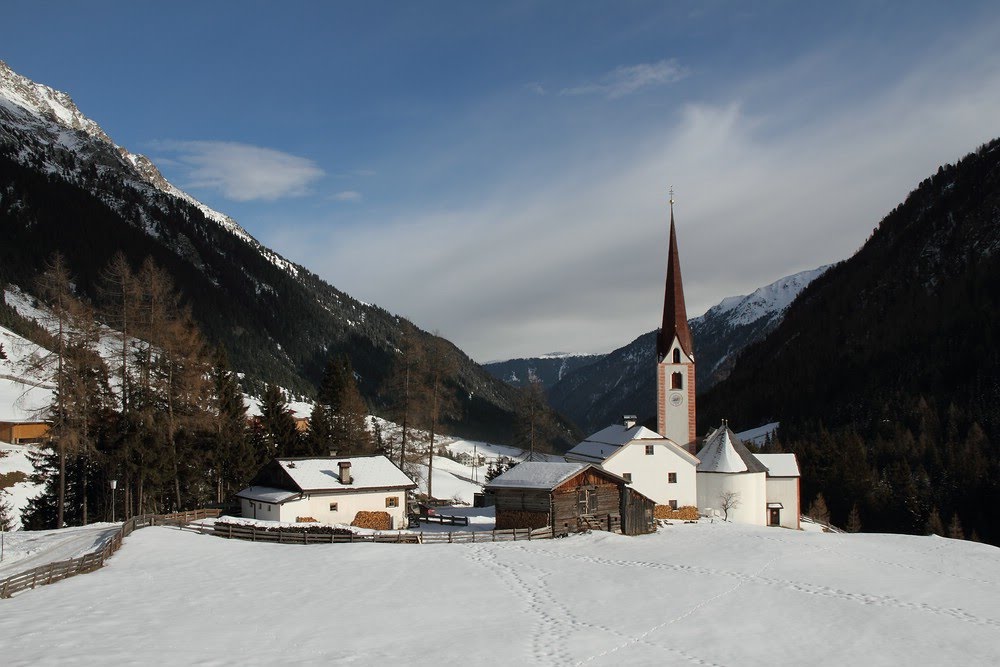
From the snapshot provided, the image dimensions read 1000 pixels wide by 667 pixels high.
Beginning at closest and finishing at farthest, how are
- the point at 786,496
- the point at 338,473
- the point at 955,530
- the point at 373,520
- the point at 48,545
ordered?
the point at 48,545 < the point at 373,520 < the point at 338,473 < the point at 786,496 < the point at 955,530

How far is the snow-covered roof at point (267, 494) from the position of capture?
40.7 m

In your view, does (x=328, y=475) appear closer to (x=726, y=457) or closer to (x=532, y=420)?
(x=532, y=420)

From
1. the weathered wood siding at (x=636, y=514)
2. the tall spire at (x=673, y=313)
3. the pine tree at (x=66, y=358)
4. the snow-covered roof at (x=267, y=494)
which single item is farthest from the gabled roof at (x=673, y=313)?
the pine tree at (x=66, y=358)

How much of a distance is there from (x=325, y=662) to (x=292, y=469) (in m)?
26.3

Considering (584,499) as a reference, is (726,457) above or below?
above

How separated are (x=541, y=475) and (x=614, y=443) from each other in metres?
14.2

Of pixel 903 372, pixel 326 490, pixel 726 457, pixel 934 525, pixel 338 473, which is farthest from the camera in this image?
pixel 903 372

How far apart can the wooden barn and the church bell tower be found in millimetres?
16667

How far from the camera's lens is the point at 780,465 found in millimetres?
59062

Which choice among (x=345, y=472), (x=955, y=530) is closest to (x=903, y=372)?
(x=955, y=530)

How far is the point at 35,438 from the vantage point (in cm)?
7831

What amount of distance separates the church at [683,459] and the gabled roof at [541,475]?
7.67 m

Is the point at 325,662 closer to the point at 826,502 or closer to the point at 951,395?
the point at 826,502

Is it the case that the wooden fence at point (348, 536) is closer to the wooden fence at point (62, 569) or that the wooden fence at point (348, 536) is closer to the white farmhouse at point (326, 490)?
the white farmhouse at point (326, 490)
